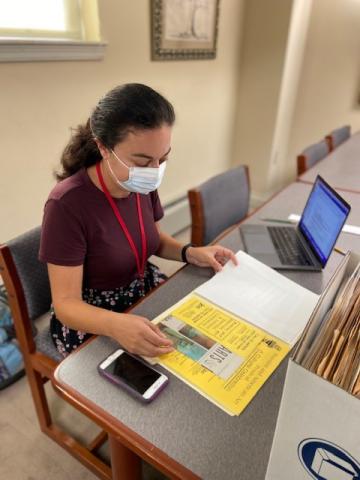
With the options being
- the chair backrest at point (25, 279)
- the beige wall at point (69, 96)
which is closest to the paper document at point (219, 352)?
the chair backrest at point (25, 279)

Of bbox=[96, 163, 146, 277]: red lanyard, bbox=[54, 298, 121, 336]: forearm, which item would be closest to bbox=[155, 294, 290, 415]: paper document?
bbox=[54, 298, 121, 336]: forearm

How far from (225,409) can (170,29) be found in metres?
2.26

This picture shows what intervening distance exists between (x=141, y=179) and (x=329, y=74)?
297 cm

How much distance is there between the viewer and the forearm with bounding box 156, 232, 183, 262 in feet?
3.95

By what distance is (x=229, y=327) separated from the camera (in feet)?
2.78

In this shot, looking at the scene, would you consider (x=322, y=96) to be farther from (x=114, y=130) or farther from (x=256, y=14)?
(x=114, y=130)

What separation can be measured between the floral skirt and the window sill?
109 centimetres

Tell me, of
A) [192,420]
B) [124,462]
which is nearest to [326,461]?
[192,420]

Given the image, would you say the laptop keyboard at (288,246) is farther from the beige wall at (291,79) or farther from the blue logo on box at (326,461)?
the beige wall at (291,79)

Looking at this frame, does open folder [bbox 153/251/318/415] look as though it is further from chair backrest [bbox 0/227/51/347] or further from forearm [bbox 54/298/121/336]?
chair backrest [bbox 0/227/51/347]

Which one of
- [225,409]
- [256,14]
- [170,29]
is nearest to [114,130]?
[225,409]

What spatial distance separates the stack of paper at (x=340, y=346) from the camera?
1.29 ft

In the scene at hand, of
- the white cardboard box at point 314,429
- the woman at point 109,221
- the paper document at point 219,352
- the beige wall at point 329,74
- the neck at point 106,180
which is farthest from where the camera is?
the beige wall at point 329,74

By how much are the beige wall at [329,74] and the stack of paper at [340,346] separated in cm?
321
